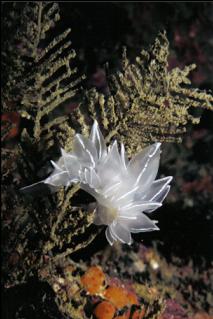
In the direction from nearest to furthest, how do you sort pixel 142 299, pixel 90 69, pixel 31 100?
1. pixel 31 100
2. pixel 142 299
3. pixel 90 69

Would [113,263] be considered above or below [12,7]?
below

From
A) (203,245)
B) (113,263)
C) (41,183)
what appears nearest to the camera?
(41,183)

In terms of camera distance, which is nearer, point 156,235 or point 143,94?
point 143,94

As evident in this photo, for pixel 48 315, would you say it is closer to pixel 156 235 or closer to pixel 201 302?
pixel 201 302

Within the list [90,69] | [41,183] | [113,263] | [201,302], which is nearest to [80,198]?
[41,183]

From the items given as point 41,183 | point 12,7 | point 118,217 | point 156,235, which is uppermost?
point 12,7
